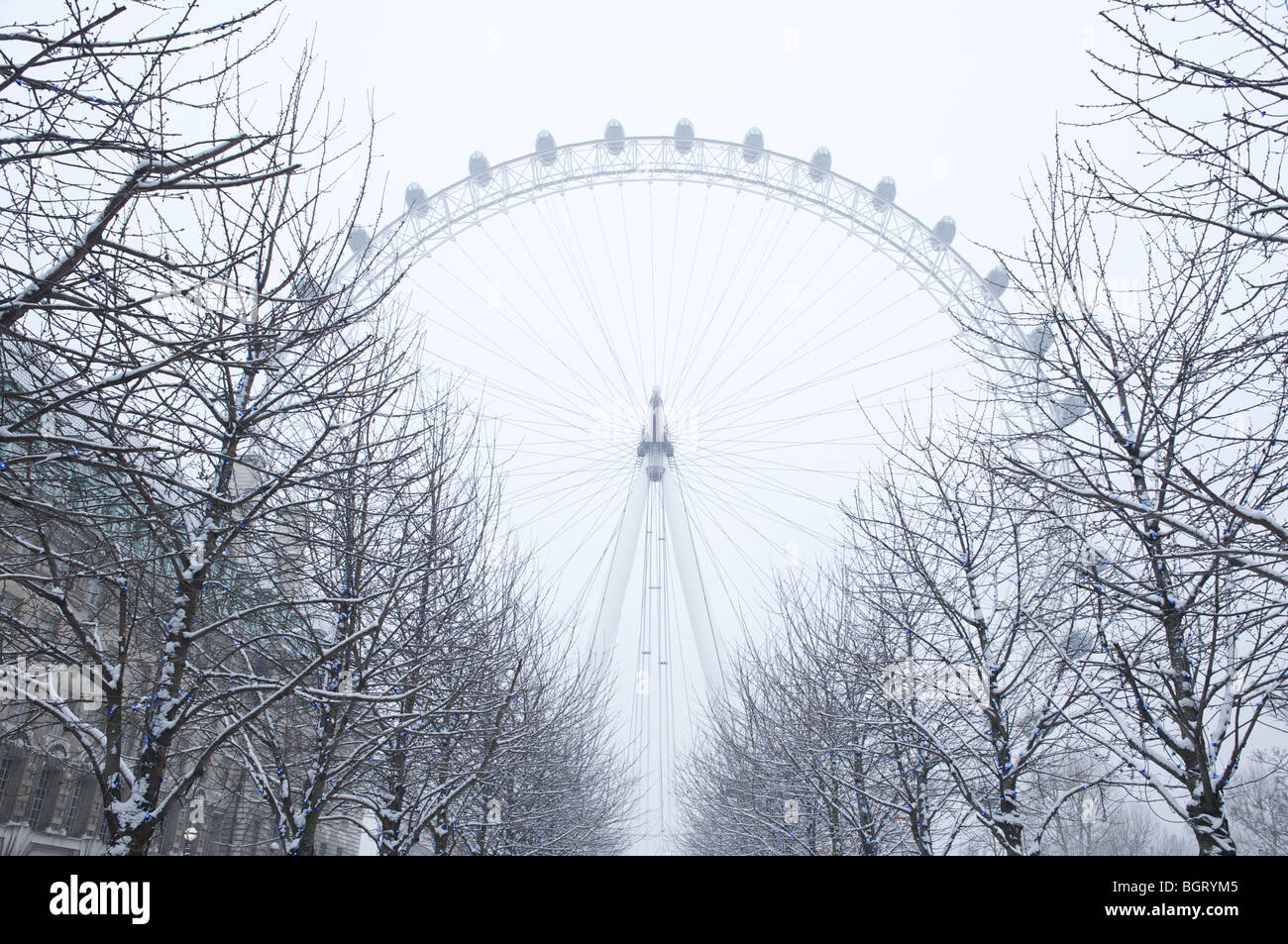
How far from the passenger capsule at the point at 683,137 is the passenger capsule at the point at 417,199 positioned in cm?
A: 855

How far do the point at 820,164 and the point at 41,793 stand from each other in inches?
1166

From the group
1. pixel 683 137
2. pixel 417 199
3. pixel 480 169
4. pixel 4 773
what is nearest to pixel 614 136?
pixel 683 137

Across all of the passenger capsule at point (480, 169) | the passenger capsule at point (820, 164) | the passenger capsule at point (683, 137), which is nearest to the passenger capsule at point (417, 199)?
the passenger capsule at point (480, 169)

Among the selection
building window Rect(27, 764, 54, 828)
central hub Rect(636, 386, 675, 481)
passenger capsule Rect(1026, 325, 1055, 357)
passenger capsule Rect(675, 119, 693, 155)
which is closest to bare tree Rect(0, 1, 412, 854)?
passenger capsule Rect(1026, 325, 1055, 357)

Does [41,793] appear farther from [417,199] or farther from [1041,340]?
[1041,340]

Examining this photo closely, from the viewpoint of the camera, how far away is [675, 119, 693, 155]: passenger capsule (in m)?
28.2

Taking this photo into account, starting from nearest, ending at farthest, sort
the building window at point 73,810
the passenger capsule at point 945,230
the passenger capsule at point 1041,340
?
the passenger capsule at point 1041,340, the building window at point 73,810, the passenger capsule at point 945,230

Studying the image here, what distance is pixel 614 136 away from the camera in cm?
2792

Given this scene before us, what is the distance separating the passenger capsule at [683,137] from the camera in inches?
1109

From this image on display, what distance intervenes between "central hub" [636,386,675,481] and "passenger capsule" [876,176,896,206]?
1020 cm

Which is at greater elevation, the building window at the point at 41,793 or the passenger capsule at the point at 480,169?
the passenger capsule at the point at 480,169

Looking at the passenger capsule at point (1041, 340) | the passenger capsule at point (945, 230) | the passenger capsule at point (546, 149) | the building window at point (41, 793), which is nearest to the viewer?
the passenger capsule at point (1041, 340)

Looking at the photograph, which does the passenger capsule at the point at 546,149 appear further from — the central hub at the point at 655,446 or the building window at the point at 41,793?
the building window at the point at 41,793
